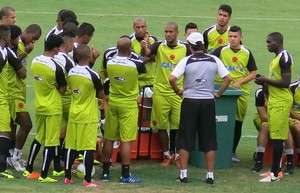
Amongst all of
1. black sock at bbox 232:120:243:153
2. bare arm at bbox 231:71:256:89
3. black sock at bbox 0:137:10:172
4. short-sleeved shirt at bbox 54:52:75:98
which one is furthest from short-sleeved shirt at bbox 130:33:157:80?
black sock at bbox 0:137:10:172

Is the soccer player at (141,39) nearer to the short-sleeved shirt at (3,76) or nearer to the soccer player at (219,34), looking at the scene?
the soccer player at (219,34)

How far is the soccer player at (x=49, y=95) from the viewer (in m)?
12.5

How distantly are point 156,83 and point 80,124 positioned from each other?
2.12 metres

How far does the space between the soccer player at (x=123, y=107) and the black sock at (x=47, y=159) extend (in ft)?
2.57

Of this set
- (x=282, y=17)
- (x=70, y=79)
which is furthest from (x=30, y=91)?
(x=282, y=17)

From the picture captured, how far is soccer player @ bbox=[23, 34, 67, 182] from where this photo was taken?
12.5 m

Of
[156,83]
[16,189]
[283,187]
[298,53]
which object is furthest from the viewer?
[298,53]

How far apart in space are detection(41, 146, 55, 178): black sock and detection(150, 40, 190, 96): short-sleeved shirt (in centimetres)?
221

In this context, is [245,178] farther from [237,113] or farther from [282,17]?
[282,17]

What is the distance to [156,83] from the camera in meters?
14.1

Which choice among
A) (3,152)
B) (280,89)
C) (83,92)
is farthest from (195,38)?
(3,152)

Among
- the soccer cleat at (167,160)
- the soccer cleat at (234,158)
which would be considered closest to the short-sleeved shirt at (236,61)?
the soccer cleat at (234,158)

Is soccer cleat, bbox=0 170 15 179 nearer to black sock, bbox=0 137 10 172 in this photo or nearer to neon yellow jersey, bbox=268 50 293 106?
black sock, bbox=0 137 10 172

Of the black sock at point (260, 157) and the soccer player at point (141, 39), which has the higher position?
the soccer player at point (141, 39)
